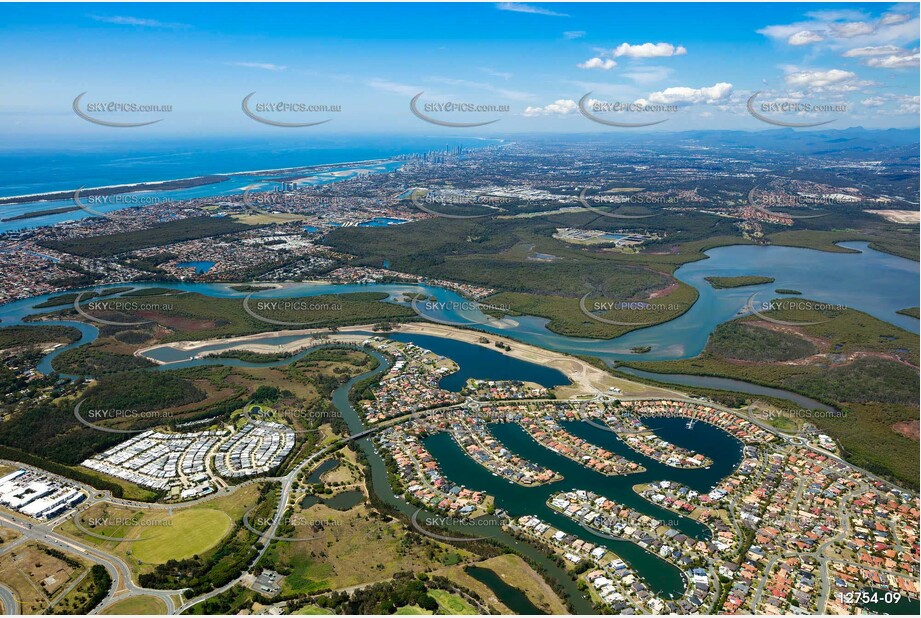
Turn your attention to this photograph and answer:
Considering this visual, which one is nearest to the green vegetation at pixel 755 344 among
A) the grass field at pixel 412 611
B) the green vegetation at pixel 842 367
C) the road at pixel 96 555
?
the green vegetation at pixel 842 367

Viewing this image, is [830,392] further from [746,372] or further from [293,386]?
[293,386]

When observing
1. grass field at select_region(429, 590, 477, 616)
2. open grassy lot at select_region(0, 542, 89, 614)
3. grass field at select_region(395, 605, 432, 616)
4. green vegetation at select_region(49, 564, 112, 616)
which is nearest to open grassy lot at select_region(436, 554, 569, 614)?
grass field at select_region(429, 590, 477, 616)

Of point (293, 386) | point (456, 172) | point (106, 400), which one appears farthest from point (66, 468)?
point (456, 172)

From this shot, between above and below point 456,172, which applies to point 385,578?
below

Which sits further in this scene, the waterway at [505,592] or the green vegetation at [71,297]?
the green vegetation at [71,297]

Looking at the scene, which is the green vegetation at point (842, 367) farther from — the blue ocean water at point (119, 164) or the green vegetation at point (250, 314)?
the blue ocean water at point (119, 164)

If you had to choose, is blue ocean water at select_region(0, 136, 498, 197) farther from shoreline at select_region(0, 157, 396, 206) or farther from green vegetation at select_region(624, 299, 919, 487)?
green vegetation at select_region(624, 299, 919, 487)
